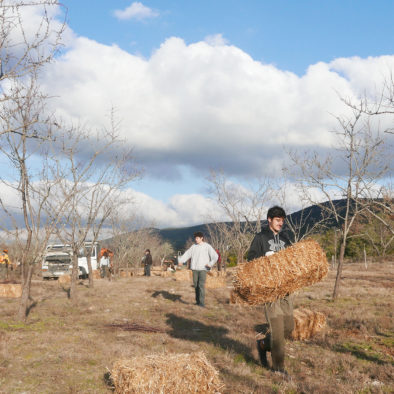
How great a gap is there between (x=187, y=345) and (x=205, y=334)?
1.20 meters

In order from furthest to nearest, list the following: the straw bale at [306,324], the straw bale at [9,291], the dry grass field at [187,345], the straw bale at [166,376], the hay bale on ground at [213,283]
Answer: the hay bale on ground at [213,283] → the straw bale at [9,291] → the straw bale at [306,324] → the dry grass field at [187,345] → the straw bale at [166,376]

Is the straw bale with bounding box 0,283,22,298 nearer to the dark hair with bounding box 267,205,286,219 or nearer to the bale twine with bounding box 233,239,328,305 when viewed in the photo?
the bale twine with bounding box 233,239,328,305

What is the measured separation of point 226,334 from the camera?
25.4 feet

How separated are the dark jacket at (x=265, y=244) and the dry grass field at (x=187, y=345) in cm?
160

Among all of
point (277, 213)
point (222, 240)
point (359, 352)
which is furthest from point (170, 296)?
point (222, 240)

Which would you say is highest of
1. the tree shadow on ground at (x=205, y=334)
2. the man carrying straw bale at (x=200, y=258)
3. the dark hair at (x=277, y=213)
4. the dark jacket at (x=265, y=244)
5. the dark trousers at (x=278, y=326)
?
the dark hair at (x=277, y=213)

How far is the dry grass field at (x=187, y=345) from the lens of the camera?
189 inches

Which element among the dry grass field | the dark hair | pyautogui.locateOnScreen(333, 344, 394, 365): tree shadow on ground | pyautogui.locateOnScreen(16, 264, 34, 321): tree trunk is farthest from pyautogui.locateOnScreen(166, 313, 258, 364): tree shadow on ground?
pyautogui.locateOnScreen(16, 264, 34, 321): tree trunk

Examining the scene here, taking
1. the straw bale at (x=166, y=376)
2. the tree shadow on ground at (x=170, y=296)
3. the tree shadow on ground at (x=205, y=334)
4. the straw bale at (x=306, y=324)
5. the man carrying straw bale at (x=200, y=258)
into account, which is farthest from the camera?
the tree shadow on ground at (x=170, y=296)

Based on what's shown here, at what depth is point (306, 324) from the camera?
24.3 feet

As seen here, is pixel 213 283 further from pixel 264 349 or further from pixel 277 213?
pixel 277 213

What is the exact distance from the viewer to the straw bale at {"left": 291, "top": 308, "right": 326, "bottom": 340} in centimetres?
730

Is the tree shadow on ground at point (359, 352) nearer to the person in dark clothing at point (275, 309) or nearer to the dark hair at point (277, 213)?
the person in dark clothing at point (275, 309)

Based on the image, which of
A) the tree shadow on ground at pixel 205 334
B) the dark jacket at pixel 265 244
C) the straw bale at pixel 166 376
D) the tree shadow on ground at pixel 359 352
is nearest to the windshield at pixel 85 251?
the tree shadow on ground at pixel 205 334
